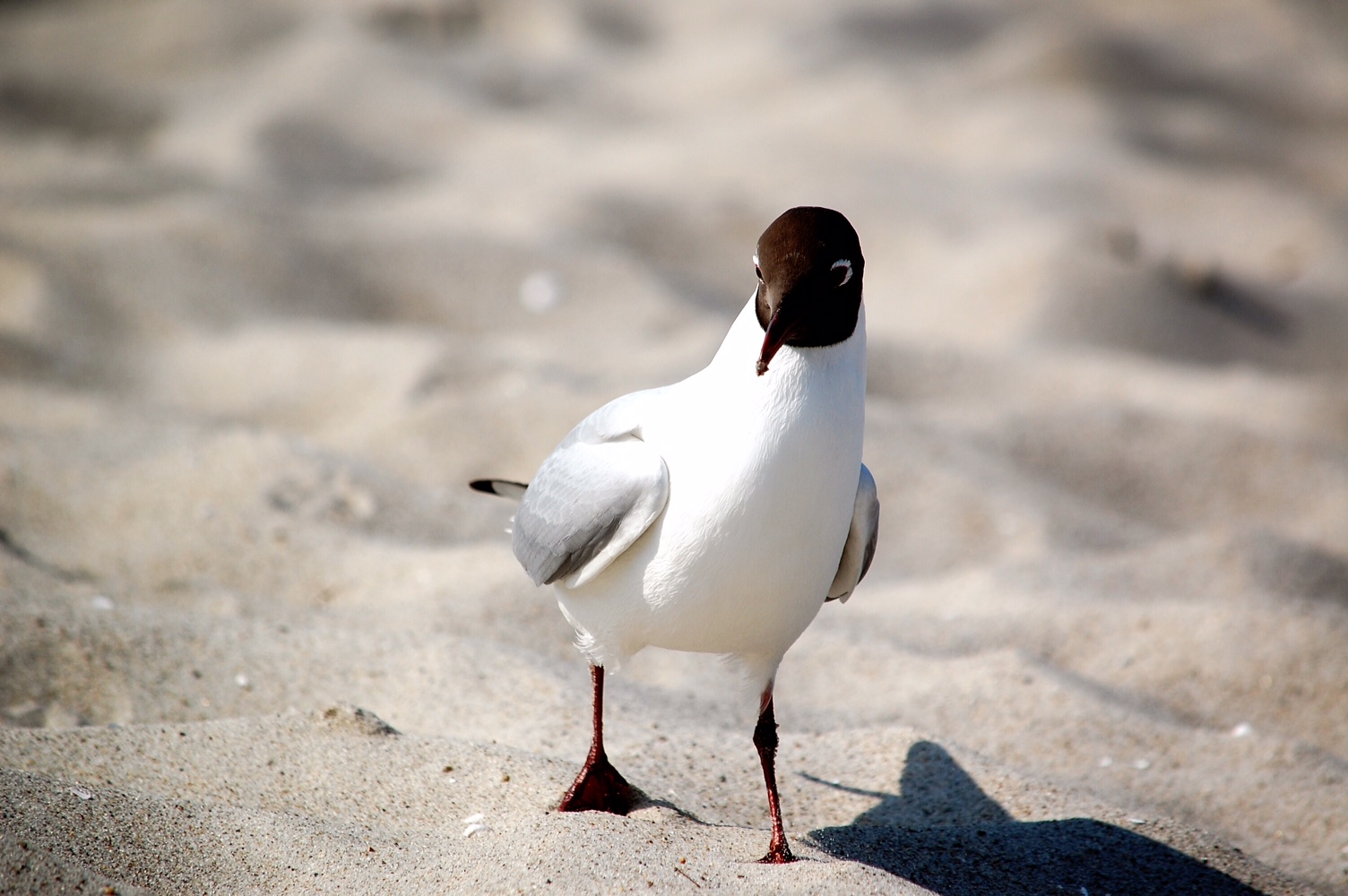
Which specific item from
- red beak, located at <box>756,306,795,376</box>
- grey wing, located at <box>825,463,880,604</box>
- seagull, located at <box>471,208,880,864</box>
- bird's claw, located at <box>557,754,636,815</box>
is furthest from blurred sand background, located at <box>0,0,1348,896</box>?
red beak, located at <box>756,306,795,376</box>

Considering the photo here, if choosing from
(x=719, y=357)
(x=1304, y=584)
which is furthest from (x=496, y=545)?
(x=1304, y=584)

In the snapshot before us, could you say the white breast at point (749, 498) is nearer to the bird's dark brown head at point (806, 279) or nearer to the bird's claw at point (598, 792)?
the bird's dark brown head at point (806, 279)

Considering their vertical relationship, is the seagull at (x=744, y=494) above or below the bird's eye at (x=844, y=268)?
below

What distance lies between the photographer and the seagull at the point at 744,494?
6.92 ft

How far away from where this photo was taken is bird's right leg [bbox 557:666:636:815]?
7.92 ft

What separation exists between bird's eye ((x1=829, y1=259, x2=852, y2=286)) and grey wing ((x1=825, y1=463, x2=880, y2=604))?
0.45m

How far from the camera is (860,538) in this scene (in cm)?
243

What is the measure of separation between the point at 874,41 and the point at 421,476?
8.03 meters

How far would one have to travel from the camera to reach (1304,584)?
14.4ft

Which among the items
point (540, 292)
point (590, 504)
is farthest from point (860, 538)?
point (540, 292)

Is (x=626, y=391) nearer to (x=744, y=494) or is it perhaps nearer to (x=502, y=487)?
(x=502, y=487)

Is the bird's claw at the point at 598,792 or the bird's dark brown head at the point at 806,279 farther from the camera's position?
the bird's claw at the point at 598,792

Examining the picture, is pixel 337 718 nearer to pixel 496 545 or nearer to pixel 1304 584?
pixel 496 545

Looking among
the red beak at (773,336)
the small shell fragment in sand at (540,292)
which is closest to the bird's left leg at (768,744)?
the red beak at (773,336)
